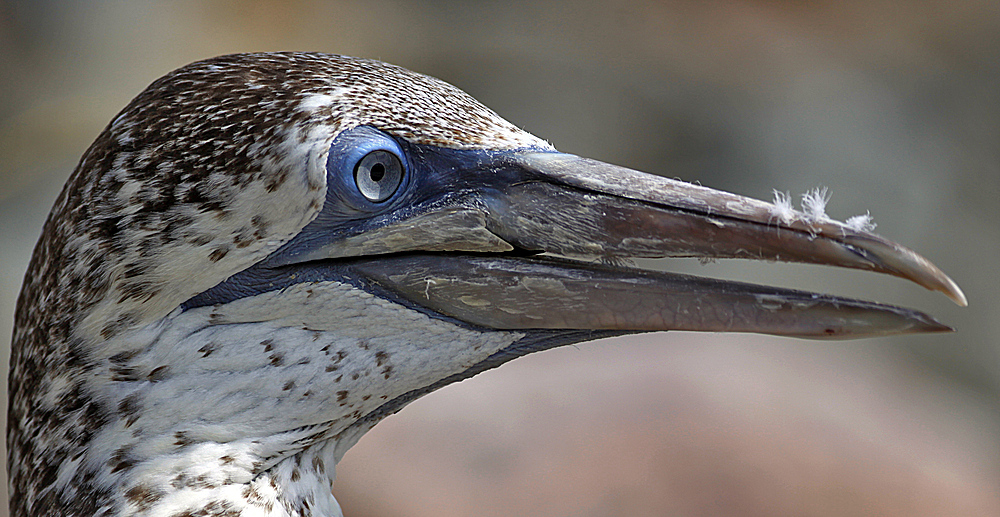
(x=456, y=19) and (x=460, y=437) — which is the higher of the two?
(x=456, y=19)

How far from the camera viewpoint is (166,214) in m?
1.58

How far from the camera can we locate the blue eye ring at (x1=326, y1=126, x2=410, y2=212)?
63.3 inches

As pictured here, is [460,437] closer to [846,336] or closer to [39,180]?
[846,336]

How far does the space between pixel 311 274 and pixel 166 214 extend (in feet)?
0.97

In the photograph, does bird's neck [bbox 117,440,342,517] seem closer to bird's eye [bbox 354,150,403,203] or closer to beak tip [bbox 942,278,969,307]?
bird's eye [bbox 354,150,403,203]

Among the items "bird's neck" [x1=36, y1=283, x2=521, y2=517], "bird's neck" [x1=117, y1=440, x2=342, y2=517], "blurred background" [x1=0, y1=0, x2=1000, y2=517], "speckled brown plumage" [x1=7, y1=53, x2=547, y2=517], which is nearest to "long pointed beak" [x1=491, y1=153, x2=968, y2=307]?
"speckled brown plumage" [x1=7, y1=53, x2=547, y2=517]

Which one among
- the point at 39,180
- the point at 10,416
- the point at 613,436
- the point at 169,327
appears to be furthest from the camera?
the point at 39,180

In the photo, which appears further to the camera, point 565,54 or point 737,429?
point 565,54

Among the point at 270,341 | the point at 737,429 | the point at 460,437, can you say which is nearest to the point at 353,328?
the point at 270,341

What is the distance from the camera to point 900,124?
7.66 meters

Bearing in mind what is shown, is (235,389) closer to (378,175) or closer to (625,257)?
(378,175)

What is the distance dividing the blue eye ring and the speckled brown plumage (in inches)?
1.0

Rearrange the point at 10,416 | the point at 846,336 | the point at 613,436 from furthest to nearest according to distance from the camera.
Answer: the point at 613,436
the point at 10,416
the point at 846,336

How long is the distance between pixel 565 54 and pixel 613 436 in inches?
178
